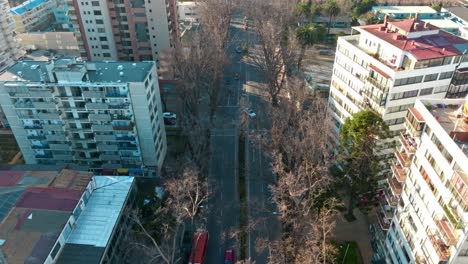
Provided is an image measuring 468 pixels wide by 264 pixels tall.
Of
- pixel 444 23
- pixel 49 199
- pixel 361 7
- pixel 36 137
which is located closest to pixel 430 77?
pixel 49 199

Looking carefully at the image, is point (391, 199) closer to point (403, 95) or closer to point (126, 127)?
point (403, 95)

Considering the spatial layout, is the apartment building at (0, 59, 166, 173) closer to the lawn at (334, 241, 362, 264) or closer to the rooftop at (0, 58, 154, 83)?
the rooftop at (0, 58, 154, 83)

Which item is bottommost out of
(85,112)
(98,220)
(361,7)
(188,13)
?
(98,220)

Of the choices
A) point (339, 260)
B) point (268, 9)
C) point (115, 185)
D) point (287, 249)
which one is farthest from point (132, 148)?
point (268, 9)

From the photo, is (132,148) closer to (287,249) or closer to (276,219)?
(276,219)

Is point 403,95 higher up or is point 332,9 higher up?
point 403,95

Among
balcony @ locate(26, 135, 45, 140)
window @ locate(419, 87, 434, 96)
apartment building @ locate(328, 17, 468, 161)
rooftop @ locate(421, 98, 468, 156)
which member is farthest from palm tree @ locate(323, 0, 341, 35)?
balcony @ locate(26, 135, 45, 140)
